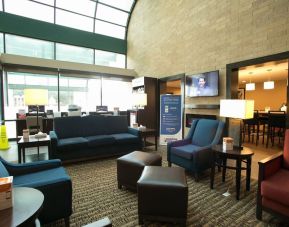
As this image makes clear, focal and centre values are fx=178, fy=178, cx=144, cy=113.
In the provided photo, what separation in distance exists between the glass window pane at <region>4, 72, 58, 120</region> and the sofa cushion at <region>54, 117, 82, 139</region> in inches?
123

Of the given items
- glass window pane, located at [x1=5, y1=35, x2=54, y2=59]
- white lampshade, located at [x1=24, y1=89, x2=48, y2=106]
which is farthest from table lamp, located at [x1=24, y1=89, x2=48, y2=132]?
glass window pane, located at [x1=5, y1=35, x2=54, y2=59]

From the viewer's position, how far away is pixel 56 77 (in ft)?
22.3

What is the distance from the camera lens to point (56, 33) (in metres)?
6.87

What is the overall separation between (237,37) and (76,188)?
440cm

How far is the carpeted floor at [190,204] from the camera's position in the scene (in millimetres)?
1883

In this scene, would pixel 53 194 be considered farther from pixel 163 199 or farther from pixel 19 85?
pixel 19 85

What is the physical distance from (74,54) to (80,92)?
1569 mm

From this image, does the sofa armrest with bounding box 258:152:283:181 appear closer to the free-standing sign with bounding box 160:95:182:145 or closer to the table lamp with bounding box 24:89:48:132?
the free-standing sign with bounding box 160:95:182:145

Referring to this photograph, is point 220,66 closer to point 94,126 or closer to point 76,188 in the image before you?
point 94,126

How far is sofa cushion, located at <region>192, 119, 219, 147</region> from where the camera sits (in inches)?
127

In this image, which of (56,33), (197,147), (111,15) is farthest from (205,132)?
(111,15)

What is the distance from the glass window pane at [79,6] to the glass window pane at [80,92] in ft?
8.97

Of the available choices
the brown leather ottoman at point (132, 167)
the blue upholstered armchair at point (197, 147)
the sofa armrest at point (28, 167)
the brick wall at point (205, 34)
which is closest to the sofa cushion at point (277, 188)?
the blue upholstered armchair at point (197, 147)

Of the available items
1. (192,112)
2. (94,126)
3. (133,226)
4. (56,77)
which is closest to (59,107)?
(56,77)
